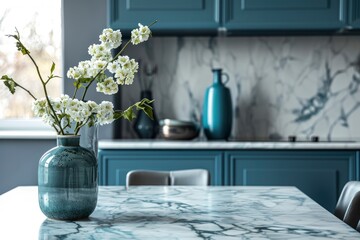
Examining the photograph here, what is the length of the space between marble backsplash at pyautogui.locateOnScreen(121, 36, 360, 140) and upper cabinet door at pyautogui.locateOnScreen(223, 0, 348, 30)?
43 centimetres

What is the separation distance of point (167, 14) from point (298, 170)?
1326 mm

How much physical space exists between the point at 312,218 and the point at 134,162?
2.01 meters

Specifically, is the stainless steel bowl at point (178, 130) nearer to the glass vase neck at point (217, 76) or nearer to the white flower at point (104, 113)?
the glass vase neck at point (217, 76)

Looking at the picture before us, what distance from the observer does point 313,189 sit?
3588 millimetres

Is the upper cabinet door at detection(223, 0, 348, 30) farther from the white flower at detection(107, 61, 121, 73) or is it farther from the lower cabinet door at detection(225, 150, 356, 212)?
the white flower at detection(107, 61, 121, 73)

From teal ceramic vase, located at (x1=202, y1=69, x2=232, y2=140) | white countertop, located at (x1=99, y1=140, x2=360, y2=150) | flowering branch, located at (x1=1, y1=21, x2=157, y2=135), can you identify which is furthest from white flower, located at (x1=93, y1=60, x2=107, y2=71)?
teal ceramic vase, located at (x1=202, y1=69, x2=232, y2=140)

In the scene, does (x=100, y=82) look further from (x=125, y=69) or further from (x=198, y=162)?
(x=198, y=162)

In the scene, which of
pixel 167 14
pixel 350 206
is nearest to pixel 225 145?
pixel 167 14

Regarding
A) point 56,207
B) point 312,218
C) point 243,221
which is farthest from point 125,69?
point 312,218

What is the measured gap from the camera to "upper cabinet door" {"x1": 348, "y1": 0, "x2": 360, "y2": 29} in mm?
3709

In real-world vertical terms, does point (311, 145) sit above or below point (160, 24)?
below

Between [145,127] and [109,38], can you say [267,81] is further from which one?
[109,38]

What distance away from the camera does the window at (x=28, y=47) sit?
4230 millimetres

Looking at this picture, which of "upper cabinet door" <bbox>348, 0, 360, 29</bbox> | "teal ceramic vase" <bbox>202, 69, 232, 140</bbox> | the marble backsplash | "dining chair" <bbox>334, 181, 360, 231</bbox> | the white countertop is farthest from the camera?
the marble backsplash
